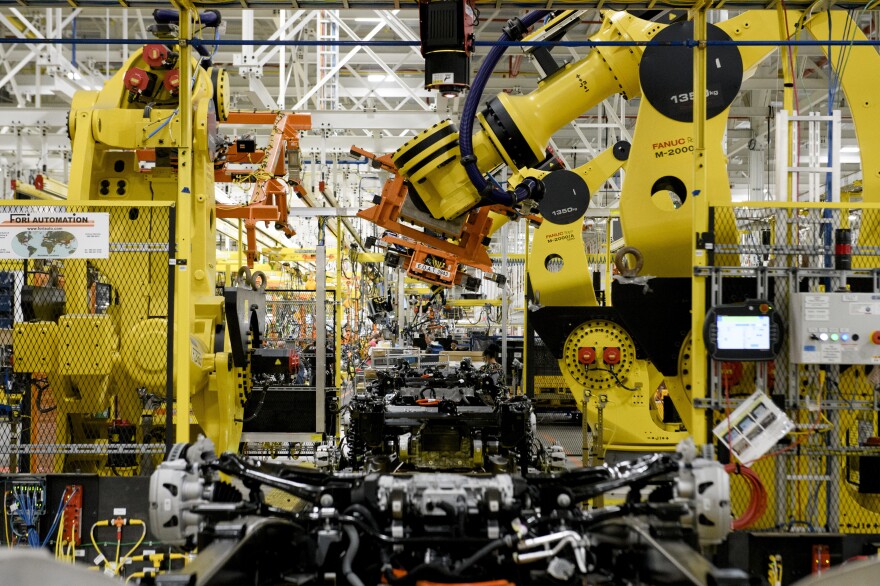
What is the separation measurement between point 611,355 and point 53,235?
5129 millimetres

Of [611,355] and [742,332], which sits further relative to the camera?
[611,355]

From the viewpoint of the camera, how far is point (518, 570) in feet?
11.0

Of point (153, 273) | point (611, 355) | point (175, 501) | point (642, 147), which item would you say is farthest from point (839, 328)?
point (153, 273)

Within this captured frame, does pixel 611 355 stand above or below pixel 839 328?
below

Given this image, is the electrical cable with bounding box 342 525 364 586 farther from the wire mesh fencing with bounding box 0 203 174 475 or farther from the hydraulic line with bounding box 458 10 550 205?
the hydraulic line with bounding box 458 10 550 205

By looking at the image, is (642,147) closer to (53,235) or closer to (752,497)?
(752,497)

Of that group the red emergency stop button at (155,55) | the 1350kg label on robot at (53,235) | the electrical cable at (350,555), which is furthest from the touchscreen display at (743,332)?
the red emergency stop button at (155,55)

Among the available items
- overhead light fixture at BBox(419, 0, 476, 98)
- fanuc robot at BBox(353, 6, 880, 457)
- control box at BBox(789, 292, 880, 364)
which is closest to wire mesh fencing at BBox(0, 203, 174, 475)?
overhead light fixture at BBox(419, 0, 476, 98)

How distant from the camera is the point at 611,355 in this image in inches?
312

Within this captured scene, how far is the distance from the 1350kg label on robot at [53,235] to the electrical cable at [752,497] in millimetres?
4069

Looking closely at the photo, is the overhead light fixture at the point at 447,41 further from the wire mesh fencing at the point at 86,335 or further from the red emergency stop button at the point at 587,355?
the red emergency stop button at the point at 587,355

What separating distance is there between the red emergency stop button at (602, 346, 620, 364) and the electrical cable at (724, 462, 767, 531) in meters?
3.10

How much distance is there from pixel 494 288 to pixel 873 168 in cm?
2654

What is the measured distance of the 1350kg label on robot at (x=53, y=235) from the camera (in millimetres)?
5027
